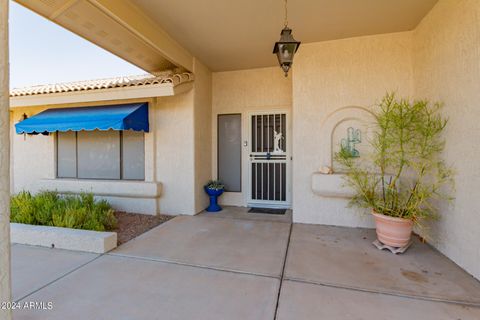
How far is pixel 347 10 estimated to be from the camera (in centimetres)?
463

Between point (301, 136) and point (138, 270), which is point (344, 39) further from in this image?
point (138, 270)

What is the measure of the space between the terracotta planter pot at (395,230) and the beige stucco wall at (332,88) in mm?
1395

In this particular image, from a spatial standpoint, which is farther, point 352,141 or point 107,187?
point 107,187

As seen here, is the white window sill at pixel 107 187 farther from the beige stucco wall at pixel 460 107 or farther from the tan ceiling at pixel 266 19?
the beige stucco wall at pixel 460 107

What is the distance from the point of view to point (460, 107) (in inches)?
150

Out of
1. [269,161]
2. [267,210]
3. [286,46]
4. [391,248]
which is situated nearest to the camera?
[286,46]

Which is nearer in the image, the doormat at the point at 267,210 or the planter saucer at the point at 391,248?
the planter saucer at the point at 391,248

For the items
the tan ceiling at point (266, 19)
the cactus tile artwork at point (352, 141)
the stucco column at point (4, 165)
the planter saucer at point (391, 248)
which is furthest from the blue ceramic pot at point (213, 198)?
the stucco column at point (4, 165)

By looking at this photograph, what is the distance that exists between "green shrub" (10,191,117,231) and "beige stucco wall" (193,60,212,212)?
2435 mm

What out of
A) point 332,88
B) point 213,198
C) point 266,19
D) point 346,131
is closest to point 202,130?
point 213,198

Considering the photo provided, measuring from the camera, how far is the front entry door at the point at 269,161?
7.44 m

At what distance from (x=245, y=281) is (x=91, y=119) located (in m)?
5.82

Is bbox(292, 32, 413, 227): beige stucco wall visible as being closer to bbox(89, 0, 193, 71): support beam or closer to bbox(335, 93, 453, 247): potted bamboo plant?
bbox(335, 93, 453, 247): potted bamboo plant

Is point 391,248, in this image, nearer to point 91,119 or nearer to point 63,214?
point 63,214
